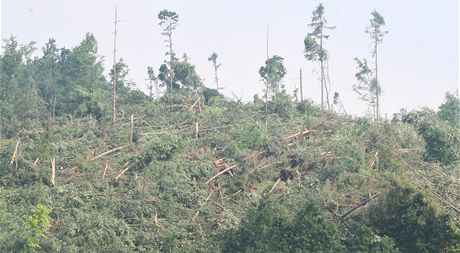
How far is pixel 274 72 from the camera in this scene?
4262 centimetres

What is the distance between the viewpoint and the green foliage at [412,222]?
19.5m

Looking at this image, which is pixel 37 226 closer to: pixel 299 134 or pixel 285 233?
pixel 285 233

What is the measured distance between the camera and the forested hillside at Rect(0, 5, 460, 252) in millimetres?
20531

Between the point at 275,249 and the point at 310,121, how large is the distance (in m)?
13.5

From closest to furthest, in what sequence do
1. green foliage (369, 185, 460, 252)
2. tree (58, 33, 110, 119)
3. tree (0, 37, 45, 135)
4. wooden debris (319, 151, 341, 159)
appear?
green foliage (369, 185, 460, 252) < wooden debris (319, 151, 341, 159) < tree (0, 37, 45, 135) < tree (58, 33, 110, 119)

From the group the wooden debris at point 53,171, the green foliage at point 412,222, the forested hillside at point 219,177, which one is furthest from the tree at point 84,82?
the green foliage at point 412,222

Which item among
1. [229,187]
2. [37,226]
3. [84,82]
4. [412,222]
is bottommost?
[37,226]

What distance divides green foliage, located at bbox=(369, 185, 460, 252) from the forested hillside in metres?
0.03

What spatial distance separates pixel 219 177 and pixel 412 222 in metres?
8.82

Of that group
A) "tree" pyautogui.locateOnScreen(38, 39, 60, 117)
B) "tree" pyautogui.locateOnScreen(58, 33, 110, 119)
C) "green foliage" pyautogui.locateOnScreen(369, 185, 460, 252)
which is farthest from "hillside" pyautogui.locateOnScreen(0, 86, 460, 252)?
"tree" pyautogui.locateOnScreen(38, 39, 60, 117)

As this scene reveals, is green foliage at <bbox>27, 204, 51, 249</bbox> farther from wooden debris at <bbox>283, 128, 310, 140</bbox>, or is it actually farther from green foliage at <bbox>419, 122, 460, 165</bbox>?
green foliage at <bbox>419, 122, 460, 165</bbox>

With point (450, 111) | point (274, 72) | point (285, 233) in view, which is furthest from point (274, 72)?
point (285, 233)

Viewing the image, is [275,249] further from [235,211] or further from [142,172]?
[142,172]

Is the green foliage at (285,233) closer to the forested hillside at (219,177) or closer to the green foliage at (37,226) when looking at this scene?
the forested hillside at (219,177)
